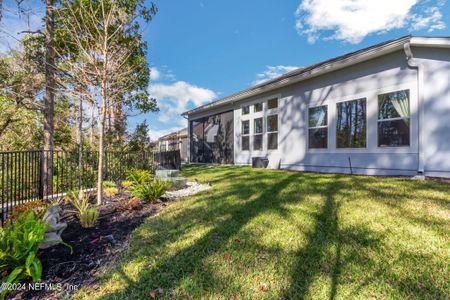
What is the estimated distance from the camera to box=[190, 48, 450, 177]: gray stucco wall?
235 inches

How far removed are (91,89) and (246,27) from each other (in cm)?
1227

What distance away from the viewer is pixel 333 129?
825cm

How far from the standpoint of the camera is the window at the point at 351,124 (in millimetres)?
7477

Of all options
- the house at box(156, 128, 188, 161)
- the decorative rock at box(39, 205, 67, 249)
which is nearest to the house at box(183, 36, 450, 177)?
the house at box(156, 128, 188, 161)

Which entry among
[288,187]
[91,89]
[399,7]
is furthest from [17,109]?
[399,7]

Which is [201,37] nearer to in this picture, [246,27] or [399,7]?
[246,27]

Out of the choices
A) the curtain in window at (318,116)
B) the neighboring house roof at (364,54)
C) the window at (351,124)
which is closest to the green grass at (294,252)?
the window at (351,124)

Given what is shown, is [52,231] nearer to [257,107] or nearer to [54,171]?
[54,171]

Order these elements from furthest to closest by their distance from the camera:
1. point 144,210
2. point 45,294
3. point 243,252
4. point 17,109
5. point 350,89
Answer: point 17,109 < point 350,89 < point 144,210 < point 243,252 < point 45,294

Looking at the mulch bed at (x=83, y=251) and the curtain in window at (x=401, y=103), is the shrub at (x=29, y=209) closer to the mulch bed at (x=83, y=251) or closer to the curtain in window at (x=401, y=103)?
the mulch bed at (x=83, y=251)

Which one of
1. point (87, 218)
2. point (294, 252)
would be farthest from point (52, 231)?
point (294, 252)

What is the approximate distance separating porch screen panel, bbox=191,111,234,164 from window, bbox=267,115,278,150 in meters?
2.83

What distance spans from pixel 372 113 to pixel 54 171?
10.2 meters

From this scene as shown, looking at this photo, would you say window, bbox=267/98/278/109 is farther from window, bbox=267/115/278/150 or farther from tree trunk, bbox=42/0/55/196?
tree trunk, bbox=42/0/55/196
